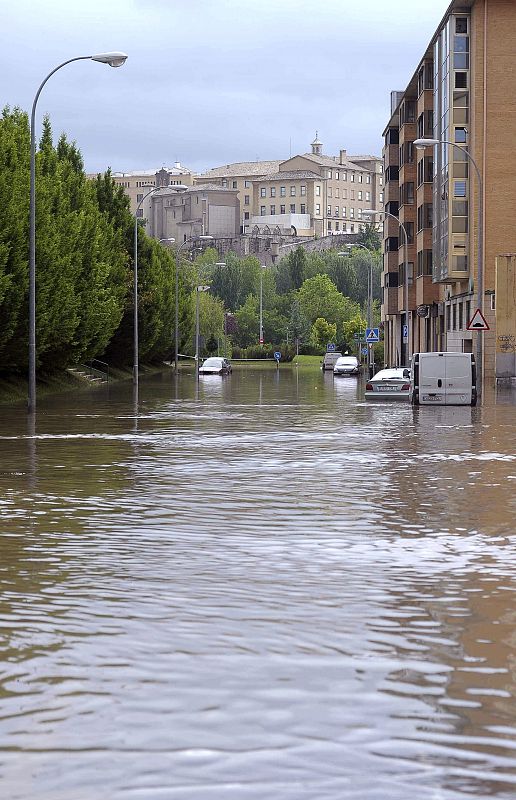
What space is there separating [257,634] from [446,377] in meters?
34.2

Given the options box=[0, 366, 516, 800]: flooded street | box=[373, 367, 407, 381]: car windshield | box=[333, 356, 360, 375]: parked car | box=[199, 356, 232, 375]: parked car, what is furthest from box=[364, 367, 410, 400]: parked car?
box=[333, 356, 360, 375]: parked car

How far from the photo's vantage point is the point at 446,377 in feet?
137

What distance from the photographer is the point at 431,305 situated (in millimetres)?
92812

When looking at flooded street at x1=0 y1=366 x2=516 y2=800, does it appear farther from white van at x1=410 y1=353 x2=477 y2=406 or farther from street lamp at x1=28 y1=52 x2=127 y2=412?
white van at x1=410 y1=353 x2=477 y2=406

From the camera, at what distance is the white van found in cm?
Result: 4169

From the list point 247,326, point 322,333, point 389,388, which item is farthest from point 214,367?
point 247,326

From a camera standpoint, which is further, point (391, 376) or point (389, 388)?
point (391, 376)

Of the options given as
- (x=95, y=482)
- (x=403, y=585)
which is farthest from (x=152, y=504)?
(x=403, y=585)

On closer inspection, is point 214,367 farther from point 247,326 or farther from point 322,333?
point 247,326

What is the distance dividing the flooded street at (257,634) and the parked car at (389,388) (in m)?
27.3

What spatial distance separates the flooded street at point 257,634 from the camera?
5.60 meters

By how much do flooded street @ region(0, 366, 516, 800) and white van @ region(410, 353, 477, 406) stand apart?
2242cm

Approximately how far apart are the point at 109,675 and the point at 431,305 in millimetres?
86790

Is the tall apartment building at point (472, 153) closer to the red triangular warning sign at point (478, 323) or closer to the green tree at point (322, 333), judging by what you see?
the red triangular warning sign at point (478, 323)
